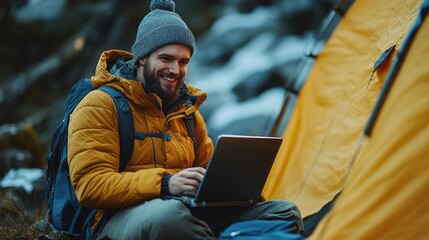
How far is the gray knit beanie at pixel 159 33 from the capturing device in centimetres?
328

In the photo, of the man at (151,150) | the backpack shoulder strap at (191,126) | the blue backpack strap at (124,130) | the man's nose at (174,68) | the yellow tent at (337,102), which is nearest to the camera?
the man at (151,150)

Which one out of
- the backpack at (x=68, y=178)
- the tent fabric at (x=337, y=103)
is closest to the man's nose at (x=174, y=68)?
the backpack at (x=68, y=178)

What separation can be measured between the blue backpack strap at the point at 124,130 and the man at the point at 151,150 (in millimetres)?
33

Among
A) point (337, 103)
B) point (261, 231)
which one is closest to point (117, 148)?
point (261, 231)

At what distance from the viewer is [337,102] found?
4.68 metres

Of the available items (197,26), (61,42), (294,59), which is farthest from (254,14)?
(61,42)

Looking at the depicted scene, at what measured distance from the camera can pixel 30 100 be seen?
42.2 ft

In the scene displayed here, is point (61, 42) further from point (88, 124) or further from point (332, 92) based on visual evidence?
point (88, 124)

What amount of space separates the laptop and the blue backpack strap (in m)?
0.35

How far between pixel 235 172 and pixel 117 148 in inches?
24.3

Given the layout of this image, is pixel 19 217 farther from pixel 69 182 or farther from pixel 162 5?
pixel 162 5

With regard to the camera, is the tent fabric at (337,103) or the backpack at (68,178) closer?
the backpack at (68,178)

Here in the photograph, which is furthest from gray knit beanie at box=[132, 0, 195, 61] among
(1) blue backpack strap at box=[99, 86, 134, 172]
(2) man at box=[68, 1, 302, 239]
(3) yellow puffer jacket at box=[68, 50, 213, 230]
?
(1) blue backpack strap at box=[99, 86, 134, 172]

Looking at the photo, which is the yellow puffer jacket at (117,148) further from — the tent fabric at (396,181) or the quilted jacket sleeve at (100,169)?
the tent fabric at (396,181)
